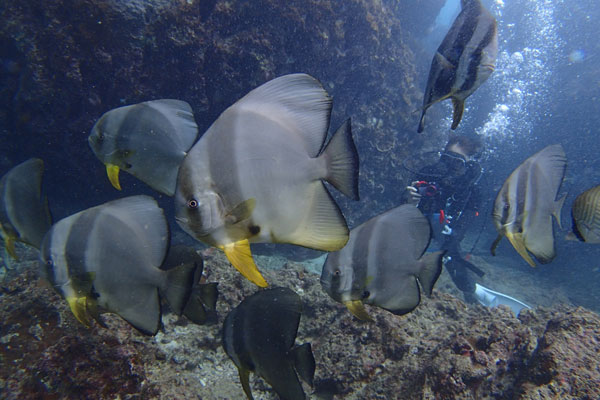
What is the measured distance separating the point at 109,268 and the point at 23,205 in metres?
1.47

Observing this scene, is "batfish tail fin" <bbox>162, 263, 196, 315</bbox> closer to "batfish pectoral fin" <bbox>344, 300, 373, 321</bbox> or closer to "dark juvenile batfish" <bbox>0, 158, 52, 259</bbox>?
"batfish pectoral fin" <bbox>344, 300, 373, 321</bbox>

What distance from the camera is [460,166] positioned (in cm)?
788

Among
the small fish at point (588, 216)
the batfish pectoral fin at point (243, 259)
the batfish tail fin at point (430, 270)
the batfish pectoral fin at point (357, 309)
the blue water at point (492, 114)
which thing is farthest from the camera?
the blue water at point (492, 114)

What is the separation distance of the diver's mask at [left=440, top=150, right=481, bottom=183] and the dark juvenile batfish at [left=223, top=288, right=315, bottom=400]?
7.19 metres

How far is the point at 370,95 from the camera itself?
9.57 meters

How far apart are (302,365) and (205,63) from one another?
6082 mm

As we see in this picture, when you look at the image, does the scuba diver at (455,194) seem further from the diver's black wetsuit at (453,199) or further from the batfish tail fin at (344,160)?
the batfish tail fin at (344,160)

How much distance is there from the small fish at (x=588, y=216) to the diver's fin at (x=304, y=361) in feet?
6.70

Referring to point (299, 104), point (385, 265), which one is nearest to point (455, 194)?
point (385, 265)

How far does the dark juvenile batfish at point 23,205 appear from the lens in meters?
2.65

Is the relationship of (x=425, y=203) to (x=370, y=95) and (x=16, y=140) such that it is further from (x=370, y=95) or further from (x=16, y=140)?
(x=16, y=140)

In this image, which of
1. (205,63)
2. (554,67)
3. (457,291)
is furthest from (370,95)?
(554,67)

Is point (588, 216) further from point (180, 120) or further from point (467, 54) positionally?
point (180, 120)

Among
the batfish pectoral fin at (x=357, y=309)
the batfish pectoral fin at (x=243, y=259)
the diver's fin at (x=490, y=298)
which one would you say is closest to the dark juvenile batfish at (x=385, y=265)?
the batfish pectoral fin at (x=357, y=309)
